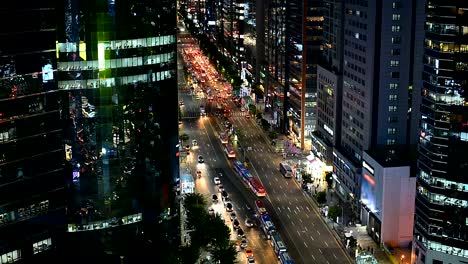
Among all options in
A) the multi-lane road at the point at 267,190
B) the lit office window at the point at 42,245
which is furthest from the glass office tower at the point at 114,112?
the multi-lane road at the point at 267,190

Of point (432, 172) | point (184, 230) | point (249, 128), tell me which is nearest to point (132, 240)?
point (184, 230)

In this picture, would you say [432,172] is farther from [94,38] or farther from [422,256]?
[94,38]

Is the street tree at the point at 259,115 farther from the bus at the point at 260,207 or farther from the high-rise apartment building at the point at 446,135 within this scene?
the high-rise apartment building at the point at 446,135

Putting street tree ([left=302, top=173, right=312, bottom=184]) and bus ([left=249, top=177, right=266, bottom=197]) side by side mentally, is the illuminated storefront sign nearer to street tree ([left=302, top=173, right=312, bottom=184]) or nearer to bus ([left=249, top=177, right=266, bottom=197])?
street tree ([left=302, top=173, right=312, bottom=184])

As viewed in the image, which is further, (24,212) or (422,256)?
(422,256)

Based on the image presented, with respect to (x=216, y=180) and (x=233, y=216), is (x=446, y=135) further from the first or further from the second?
(x=216, y=180)

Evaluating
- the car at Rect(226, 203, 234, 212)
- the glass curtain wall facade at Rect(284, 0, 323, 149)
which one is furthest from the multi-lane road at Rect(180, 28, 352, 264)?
the glass curtain wall facade at Rect(284, 0, 323, 149)
